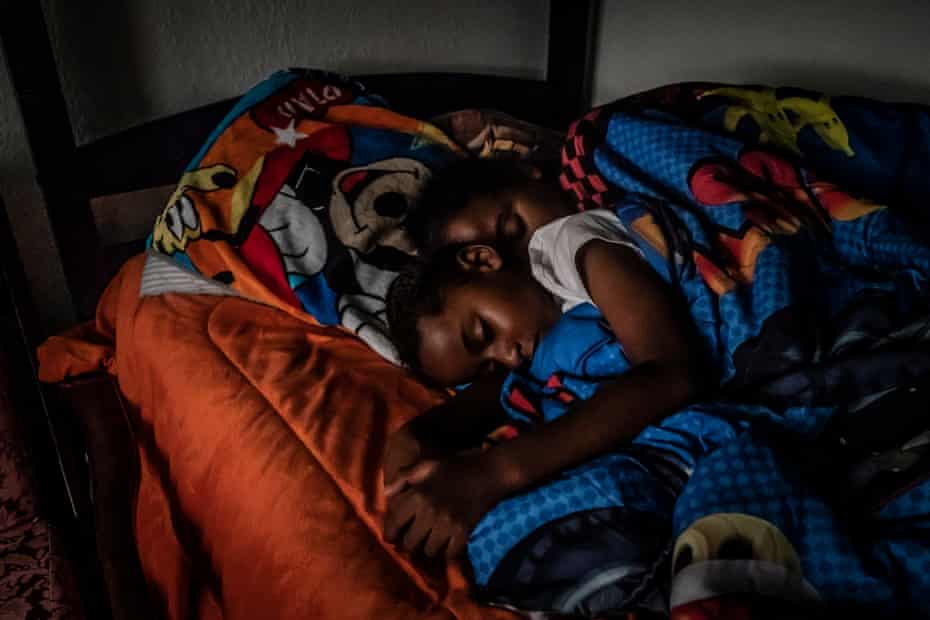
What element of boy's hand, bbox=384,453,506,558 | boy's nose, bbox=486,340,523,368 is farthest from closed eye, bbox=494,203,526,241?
boy's hand, bbox=384,453,506,558

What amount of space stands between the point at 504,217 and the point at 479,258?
0.18 metres

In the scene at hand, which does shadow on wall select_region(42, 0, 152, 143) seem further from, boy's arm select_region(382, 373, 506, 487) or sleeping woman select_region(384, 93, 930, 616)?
boy's arm select_region(382, 373, 506, 487)

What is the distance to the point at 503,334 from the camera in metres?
0.94

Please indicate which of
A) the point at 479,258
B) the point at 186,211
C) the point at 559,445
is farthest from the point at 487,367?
the point at 186,211

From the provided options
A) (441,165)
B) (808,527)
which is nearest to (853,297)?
(808,527)

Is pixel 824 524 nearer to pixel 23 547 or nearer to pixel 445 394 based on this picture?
pixel 445 394

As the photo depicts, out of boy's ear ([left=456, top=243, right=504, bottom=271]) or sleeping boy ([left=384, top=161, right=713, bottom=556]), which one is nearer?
sleeping boy ([left=384, top=161, right=713, bottom=556])

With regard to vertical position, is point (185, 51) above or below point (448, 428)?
above

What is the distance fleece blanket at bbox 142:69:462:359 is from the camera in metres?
1.13

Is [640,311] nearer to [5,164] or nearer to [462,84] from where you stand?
[462,84]

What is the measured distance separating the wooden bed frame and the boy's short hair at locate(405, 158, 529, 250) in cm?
44

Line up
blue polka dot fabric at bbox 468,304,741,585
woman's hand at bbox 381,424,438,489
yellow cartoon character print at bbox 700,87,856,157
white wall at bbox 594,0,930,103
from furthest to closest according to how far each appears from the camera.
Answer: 1. white wall at bbox 594,0,930,103
2. yellow cartoon character print at bbox 700,87,856,157
3. woman's hand at bbox 381,424,438,489
4. blue polka dot fabric at bbox 468,304,741,585

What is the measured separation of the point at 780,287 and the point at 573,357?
0.24 m

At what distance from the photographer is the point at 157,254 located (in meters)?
1.21
